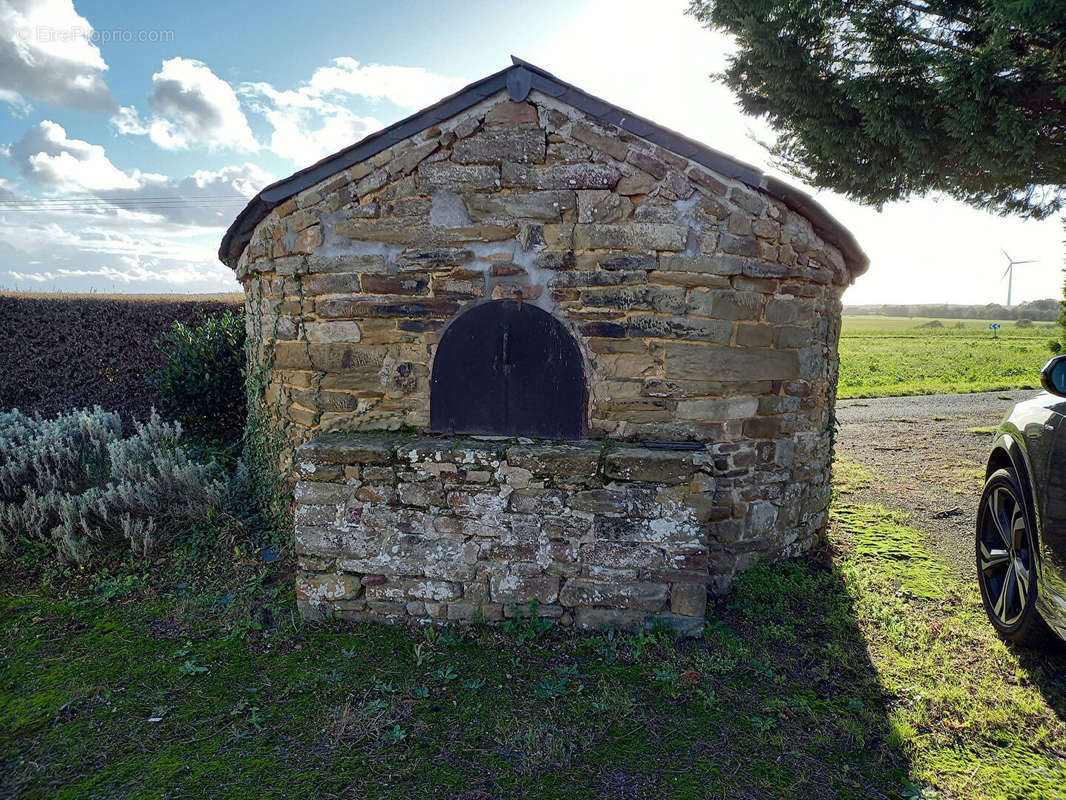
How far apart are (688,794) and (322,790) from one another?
1766 mm

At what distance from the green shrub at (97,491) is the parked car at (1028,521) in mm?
6401

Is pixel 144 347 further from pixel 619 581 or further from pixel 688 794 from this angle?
pixel 688 794

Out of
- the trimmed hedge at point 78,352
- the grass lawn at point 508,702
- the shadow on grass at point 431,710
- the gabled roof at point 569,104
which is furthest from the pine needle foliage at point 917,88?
the trimmed hedge at point 78,352

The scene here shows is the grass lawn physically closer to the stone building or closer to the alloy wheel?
the alloy wheel

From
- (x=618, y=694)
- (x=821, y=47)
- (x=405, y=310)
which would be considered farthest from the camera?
(x=821, y=47)

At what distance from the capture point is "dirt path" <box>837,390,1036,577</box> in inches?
259

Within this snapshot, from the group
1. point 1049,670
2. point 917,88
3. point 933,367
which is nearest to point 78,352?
point 1049,670

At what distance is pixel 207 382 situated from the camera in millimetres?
7336

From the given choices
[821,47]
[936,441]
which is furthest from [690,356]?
[936,441]

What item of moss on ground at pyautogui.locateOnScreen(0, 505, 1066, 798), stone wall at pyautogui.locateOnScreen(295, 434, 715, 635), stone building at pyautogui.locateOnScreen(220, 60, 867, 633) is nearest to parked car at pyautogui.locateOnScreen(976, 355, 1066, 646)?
moss on ground at pyautogui.locateOnScreen(0, 505, 1066, 798)

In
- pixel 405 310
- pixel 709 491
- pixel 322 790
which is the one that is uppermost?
pixel 405 310

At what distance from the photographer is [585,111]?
4.34 m

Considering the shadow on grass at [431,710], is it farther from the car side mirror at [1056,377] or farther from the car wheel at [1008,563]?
the car side mirror at [1056,377]

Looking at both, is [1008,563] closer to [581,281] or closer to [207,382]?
[581,281]
